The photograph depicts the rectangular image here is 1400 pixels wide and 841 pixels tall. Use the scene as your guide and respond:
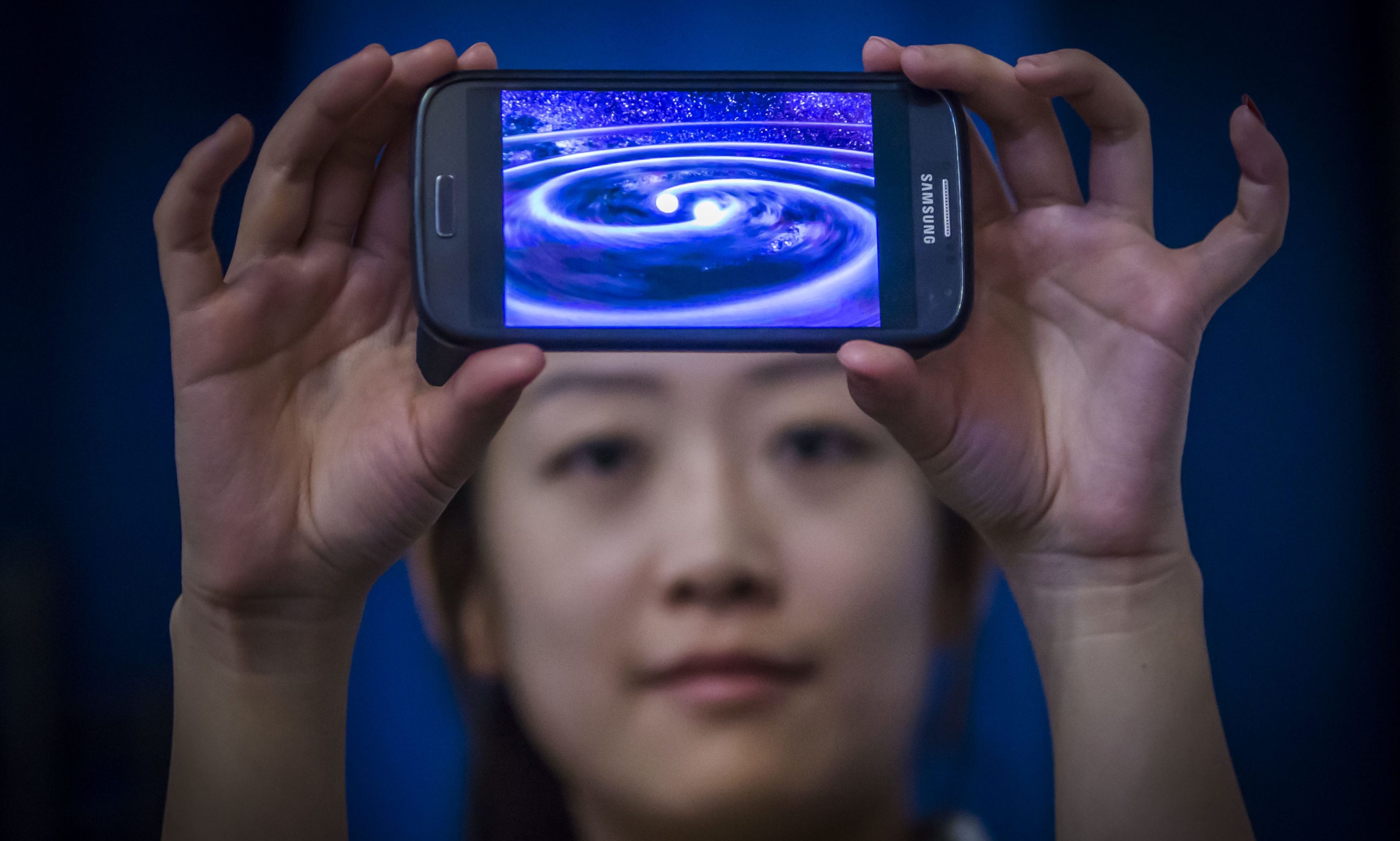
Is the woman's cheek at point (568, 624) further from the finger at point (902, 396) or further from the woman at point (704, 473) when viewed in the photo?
the finger at point (902, 396)

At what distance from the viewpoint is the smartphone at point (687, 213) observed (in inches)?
17.1

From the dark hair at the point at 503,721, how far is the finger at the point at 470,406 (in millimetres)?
215

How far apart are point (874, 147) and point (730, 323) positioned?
11 centimetres

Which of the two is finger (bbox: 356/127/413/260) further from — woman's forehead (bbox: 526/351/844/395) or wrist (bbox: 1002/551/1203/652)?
wrist (bbox: 1002/551/1203/652)

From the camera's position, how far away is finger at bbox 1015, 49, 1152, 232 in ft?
1.44

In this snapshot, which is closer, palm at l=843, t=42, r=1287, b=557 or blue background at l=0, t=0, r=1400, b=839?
palm at l=843, t=42, r=1287, b=557

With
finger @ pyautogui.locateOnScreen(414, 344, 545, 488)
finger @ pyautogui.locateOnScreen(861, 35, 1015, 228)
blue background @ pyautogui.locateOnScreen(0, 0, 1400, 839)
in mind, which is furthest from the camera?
blue background @ pyautogui.locateOnScreen(0, 0, 1400, 839)

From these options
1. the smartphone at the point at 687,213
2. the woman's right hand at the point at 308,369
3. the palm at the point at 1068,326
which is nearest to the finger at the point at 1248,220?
the palm at the point at 1068,326

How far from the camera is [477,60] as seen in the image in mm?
463

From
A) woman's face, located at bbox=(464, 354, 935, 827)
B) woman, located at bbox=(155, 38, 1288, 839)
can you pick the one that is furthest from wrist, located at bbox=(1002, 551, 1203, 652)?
woman's face, located at bbox=(464, 354, 935, 827)

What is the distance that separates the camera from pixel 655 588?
22.0 inches

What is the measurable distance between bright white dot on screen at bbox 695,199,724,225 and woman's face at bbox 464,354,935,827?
5.5 inches

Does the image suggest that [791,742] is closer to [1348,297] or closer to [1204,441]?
[1204,441]

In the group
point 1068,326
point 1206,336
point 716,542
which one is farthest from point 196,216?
point 1206,336
